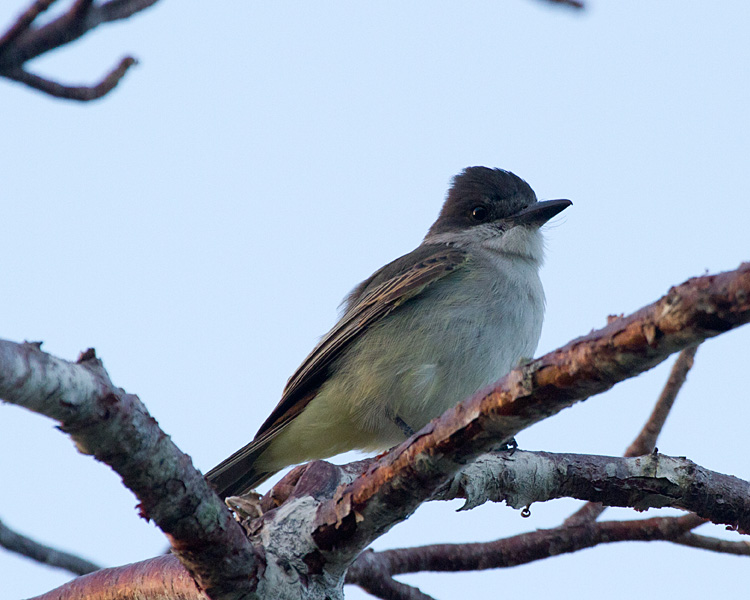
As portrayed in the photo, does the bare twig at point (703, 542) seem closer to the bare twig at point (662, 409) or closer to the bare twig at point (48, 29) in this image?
the bare twig at point (662, 409)

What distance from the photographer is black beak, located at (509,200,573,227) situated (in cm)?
745

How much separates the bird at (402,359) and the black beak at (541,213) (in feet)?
2.12

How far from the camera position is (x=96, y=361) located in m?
2.56

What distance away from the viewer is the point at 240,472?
6117 millimetres

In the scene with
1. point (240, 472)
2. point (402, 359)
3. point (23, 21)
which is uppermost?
point (402, 359)

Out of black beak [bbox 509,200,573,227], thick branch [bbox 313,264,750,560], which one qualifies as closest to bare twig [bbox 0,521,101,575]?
thick branch [bbox 313,264,750,560]

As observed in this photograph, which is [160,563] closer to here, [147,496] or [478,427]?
[147,496]

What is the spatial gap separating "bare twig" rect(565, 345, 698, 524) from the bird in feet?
3.24

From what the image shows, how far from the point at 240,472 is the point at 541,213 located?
324 centimetres

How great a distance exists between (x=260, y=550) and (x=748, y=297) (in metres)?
1.93

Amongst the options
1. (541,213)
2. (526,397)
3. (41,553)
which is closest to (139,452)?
(526,397)

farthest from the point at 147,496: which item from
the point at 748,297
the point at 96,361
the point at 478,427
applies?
the point at 748,297

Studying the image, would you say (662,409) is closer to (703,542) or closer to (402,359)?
(703,542)

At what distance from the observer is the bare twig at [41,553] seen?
4.25 meters
